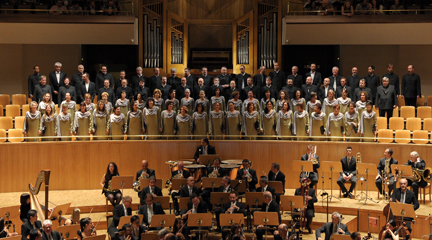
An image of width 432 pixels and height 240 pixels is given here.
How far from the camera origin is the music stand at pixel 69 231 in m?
6.67

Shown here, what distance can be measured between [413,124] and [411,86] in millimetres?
1230

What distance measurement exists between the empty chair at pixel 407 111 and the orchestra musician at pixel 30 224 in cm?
693

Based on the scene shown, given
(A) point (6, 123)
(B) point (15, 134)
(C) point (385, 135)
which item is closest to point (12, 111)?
(A) point (6, 123)

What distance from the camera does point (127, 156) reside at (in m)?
9.68

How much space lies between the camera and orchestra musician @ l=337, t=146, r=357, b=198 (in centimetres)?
889

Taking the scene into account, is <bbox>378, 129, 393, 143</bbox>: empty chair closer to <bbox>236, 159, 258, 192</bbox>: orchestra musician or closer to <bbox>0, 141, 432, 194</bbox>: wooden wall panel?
<bbox>0, 141, 432, 194</bbox>: wooden wall panel

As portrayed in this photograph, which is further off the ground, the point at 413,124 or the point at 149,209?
the point at 413,124

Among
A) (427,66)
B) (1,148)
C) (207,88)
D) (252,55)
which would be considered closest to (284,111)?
(207,88)

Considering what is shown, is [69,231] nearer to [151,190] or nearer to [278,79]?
[151,190]

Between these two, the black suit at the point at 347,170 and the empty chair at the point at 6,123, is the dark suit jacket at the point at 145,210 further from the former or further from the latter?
the empty chair at the point at 6,123

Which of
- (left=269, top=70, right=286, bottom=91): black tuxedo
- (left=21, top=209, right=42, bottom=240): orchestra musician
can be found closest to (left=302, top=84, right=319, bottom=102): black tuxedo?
(left=269, top=70, right=286, bottom=91): black tuxedo

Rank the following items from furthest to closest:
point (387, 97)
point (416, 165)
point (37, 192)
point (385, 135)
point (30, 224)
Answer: point (387, 97) → point (385, 135) → point (416, 165) → point (37, 192) → point (30, 224)

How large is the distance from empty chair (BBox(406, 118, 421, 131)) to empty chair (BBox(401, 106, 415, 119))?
21.6 inches

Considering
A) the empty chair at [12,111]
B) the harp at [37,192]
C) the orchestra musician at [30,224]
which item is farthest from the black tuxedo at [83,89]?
the orchestra musician at [30,224]
